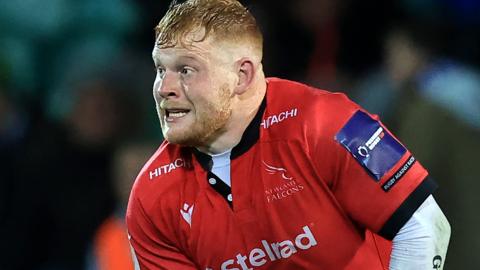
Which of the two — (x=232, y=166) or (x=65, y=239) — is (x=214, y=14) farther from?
(x=65, y=239)

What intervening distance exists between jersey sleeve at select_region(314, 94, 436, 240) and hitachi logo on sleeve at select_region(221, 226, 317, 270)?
0.17 metres

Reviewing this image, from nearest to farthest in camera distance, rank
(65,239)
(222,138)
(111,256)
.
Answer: (222,138) → (111,256) → (65,239)

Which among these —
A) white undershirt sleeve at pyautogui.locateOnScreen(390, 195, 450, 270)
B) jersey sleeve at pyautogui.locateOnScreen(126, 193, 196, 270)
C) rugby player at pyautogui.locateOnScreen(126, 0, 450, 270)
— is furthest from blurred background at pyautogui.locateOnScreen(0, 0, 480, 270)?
white undershirt sleeve at pyautogui.locateOnScreen(390, 195, 450, 270)

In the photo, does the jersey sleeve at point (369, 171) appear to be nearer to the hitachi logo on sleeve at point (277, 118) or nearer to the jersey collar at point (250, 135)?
the hitachi logo on sleeve at point (277, 118)

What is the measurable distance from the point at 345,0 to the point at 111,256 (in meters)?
2.13

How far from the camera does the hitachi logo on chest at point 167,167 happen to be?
3568 mm

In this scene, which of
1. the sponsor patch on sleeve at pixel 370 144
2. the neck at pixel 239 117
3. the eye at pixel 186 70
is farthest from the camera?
the neck at pixel 239 117

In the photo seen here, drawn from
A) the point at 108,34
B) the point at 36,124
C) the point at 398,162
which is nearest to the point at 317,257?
the point at 398,162

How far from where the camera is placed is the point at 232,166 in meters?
3.52

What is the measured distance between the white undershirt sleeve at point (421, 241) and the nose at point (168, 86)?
78cm

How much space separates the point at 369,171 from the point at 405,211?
0.16 metres

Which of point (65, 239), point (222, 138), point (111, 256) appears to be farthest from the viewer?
point (65, 239)

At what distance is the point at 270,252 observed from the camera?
3447mm

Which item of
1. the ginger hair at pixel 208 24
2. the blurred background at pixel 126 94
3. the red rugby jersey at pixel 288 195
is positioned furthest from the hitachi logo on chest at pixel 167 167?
the blurred background at pixel 126 94
